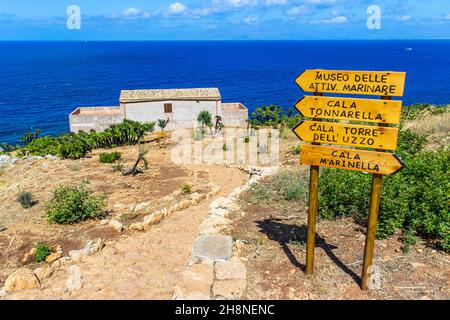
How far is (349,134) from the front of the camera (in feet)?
17.3

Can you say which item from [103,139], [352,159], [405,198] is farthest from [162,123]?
[352,159]

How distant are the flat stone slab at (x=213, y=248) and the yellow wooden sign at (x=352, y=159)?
222 cm

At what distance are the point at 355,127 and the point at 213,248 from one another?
3318 mm

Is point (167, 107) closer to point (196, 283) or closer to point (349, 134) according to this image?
point (196, 283)

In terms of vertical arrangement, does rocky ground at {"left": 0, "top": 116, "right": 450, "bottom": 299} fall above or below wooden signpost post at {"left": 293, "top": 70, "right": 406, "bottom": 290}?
below

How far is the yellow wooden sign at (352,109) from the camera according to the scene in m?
4.89

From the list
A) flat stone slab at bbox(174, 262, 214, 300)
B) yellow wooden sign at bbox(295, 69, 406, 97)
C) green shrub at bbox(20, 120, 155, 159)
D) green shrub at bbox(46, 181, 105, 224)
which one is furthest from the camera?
green shrub at bbox(20, 120, 155, 159)

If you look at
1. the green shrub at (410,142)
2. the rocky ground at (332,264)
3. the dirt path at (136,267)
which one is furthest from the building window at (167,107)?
the rocky ground at (332,264)

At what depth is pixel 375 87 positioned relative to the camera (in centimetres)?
497

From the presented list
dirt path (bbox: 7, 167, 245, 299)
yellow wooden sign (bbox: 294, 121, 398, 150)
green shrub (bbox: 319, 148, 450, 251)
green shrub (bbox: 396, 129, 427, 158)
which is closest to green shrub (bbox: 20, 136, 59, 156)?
dirt path (bbox: 7, 167, 245, 299)

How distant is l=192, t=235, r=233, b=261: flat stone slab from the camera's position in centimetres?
653

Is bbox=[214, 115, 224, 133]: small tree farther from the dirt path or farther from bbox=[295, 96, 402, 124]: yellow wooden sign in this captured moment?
bbox=[295, 96, 402, 124]: yellow wooden sign

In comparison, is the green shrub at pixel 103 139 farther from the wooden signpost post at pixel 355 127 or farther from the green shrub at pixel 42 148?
the wooden signpost post at pixel 355 127
